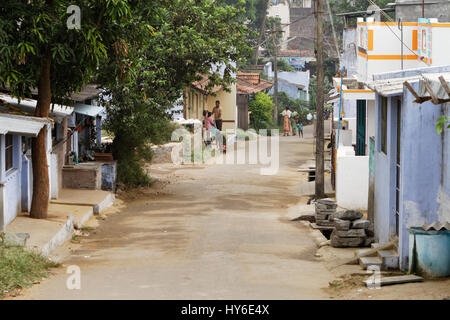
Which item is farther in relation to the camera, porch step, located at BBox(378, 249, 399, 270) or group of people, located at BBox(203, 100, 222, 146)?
group of people, located at BBox(203, 100, 222, 146)

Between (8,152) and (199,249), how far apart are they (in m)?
4.24

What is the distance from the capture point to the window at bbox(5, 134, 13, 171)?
44.8ft

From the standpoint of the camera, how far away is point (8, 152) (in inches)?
547

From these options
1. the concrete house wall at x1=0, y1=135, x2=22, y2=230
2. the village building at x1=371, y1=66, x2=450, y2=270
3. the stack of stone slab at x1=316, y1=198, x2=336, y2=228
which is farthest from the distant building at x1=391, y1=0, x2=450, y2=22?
the concrete house wall at x1=0, y1=135, x2=22, y2=230

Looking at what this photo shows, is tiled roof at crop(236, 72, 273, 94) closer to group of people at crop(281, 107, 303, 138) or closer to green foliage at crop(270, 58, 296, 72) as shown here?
group of people at crop(281, 107, 303, 138)

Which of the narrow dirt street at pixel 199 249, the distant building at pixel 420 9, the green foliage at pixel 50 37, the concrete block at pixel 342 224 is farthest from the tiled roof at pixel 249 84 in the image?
the concrete block at pixel 342 224

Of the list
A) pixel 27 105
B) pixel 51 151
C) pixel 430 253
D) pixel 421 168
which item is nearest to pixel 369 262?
pixel 430 253

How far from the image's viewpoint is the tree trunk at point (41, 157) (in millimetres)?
13344

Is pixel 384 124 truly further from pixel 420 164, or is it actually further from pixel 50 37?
pixel 50 37

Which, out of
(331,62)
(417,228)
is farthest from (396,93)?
(331,62)

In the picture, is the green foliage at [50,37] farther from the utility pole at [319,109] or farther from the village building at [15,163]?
the utility pole at [319,109]

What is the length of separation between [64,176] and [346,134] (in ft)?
27.4

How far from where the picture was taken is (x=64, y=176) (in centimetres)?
1855

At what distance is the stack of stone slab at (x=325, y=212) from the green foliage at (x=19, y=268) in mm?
6917
